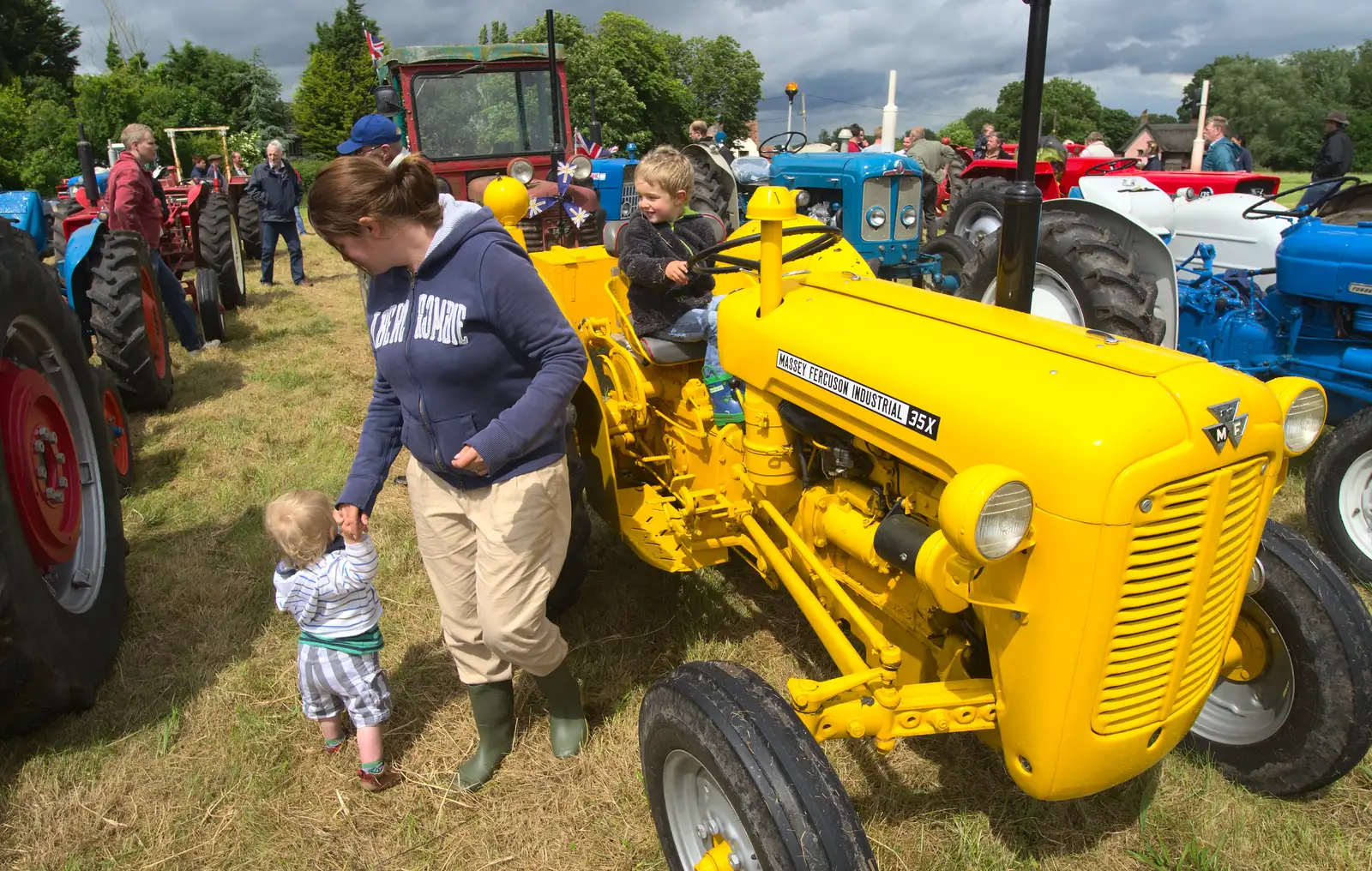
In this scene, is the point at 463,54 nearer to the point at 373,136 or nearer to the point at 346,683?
the point at 373,136

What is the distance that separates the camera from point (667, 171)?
9.70ft

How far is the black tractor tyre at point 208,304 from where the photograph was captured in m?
7.07

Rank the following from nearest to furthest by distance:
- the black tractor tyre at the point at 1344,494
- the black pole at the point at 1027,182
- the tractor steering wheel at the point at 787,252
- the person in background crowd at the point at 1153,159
→ 1. the black pole at the point at 1027,182
2. the tractor steering wheel at the point at 787,252
3. the black tractor tyre at the point at 1344,494
4. the person in background crowd at the point at 1153,159

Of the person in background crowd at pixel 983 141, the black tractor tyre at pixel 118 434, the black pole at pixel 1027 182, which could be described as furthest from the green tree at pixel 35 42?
the black pole at pixel 1027 182

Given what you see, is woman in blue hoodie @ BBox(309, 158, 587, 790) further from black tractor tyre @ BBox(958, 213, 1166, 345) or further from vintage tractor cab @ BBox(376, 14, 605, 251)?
vintage tractor cab @ BBox(376, 14, 605, 251)

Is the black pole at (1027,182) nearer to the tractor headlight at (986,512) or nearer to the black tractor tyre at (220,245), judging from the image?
the tractor headlight at (986,512)

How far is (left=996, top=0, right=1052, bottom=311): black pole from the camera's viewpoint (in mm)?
1899

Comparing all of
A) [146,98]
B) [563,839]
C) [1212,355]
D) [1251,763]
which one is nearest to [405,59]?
[1212,355]

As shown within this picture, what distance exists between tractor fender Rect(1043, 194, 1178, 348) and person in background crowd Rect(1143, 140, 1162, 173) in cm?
797

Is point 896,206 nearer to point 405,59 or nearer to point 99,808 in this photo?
point 405,59

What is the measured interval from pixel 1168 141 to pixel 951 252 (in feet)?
36.1

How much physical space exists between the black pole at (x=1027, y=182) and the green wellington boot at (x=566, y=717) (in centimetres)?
167

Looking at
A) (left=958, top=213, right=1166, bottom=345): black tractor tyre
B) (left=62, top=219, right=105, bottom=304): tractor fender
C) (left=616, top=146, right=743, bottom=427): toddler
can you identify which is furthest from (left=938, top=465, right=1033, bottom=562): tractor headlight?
(left=62, top=219, right=105, bottom=304): tractor fender

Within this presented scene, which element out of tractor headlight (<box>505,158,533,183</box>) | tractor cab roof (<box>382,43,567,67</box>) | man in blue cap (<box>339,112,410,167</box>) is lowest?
tractor headlight (<box>505,158,533,183</box>)
